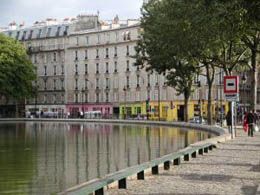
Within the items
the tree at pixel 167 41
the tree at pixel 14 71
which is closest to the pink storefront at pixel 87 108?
the tree at pixel 14 71

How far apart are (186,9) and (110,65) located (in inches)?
3884

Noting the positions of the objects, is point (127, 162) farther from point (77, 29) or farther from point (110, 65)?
point (77, 29)

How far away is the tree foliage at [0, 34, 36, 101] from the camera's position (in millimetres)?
129538

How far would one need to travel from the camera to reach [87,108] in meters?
150

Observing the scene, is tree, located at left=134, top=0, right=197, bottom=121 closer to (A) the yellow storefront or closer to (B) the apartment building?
(A) the yellow storefront

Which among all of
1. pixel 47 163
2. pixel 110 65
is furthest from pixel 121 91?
pixel 47 163

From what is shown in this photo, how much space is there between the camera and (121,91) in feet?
469

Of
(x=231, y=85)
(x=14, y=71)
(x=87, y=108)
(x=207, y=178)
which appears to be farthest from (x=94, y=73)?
(x=207, y=178)

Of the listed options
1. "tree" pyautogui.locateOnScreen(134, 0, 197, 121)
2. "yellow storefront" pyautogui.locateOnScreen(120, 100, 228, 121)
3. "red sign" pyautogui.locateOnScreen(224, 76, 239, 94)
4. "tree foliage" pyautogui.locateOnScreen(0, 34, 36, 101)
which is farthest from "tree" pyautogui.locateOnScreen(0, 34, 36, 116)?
"red sign" pyautogui.locateOnScreen(224, 76, 239, 94)

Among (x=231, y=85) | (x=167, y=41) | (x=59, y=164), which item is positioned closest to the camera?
(x=59, y=164)

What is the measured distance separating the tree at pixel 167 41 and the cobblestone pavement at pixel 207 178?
23003 mm

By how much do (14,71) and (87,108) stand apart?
935 inches

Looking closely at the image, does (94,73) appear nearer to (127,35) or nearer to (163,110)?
(127,35)

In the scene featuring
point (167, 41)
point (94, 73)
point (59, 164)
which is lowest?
point (59, 164)
